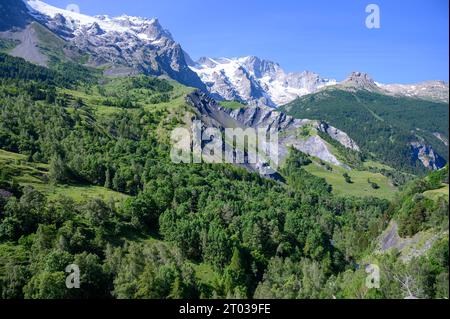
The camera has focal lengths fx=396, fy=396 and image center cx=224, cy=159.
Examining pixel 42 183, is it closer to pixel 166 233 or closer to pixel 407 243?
pixel 166 233

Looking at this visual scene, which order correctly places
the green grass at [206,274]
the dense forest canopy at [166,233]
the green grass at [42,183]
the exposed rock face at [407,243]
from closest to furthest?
the dense forest canopy at [166,233], the exposed rock face at [407,243], the green grass at [206,274], the green grass at [42,183]

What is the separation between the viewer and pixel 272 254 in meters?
102

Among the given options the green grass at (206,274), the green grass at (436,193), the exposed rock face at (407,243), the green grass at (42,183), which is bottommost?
the green grass at (206,274)

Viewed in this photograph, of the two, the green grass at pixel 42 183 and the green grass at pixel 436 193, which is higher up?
the green grass at pixel 42 183

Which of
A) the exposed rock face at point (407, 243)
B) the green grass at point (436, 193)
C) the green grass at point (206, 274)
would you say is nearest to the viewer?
the exposed rock face at point (407, 243)

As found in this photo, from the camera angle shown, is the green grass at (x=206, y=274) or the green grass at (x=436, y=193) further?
the green grass at (x=436, y=193)

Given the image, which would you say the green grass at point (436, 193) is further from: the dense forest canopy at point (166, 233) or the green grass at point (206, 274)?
the green grass at point (206, 274)

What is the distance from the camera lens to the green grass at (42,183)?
110 m

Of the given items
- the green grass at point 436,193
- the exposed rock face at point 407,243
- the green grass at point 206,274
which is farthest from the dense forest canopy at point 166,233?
the exposed rock face at point 407,243

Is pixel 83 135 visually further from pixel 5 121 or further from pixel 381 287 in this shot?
pixel 381 287

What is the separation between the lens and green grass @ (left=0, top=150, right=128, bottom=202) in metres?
110

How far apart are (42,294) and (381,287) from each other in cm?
4962

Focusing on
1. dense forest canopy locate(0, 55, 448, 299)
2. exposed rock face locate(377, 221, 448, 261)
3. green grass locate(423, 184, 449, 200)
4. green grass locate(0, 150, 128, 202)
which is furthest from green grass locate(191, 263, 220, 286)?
green grass locate(423, 184, 449, 200)
